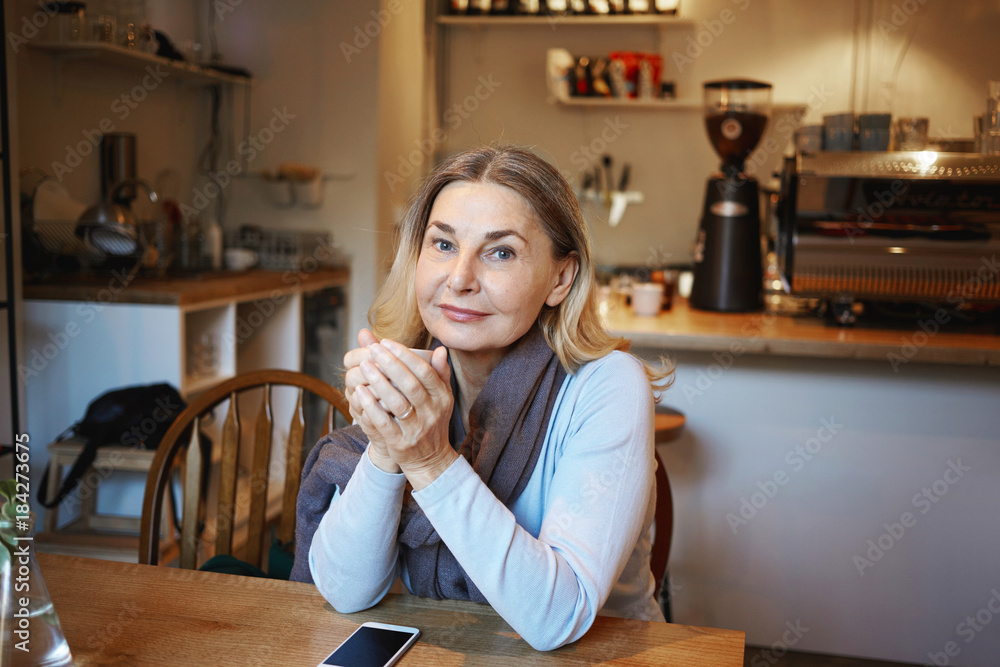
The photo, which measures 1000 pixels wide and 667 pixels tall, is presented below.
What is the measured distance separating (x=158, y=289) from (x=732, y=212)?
1686mm

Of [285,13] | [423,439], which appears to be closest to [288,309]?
[285,13]

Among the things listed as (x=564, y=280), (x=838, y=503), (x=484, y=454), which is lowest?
(x=838, y=503)

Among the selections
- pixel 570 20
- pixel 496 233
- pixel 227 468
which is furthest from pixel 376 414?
pixel 570 20

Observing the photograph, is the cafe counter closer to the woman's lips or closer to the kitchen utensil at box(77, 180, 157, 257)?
the woman's lips

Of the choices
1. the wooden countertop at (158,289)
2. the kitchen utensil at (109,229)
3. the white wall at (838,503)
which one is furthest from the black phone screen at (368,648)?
the kitchen utensil at (109,229)

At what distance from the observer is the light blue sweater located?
91cm

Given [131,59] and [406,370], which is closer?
[406,370]

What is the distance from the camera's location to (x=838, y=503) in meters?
2.29

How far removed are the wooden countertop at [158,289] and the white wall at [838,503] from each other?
1291 mm

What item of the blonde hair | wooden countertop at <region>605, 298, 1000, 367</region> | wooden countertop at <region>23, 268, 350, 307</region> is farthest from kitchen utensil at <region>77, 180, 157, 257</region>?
the blonde hair

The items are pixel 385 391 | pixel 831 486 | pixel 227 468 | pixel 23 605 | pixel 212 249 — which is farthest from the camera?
pixel 212 249

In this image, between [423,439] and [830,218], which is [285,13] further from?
[423,439]

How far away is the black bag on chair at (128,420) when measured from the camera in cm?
222

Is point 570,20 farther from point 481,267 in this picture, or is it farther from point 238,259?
point 481,267
